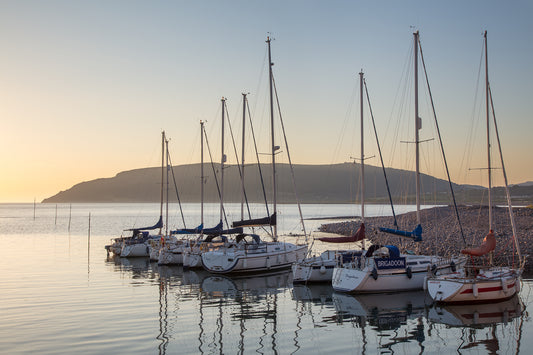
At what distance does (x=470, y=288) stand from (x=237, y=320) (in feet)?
31.1

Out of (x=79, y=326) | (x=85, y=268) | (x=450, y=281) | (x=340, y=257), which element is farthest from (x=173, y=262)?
(x=450, y=281)

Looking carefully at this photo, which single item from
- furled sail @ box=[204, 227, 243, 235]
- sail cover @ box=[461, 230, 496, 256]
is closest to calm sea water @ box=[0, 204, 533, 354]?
sail cover @ box=[461, 230, 496, 256]

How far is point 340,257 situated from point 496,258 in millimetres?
13047

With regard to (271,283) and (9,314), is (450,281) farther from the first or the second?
(9,314)

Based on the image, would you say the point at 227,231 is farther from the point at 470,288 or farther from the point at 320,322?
the point at 470,288

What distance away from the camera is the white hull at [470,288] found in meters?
20.0

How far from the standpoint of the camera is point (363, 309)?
19906 mm

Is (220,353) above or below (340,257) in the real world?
below

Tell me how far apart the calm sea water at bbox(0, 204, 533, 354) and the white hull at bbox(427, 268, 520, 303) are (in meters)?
0.40

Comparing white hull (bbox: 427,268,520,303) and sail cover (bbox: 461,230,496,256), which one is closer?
white hull (bbox: 427,268,520,303)

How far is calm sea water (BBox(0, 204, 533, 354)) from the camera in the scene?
14.8m

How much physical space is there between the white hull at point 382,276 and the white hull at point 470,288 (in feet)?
7.27

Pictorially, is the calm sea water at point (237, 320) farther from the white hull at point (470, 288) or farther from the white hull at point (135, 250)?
the white hull at point (135, 250)

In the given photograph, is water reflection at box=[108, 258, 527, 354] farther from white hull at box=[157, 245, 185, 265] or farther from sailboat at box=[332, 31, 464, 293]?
white hull at box=[157, 245, 185, 265]
